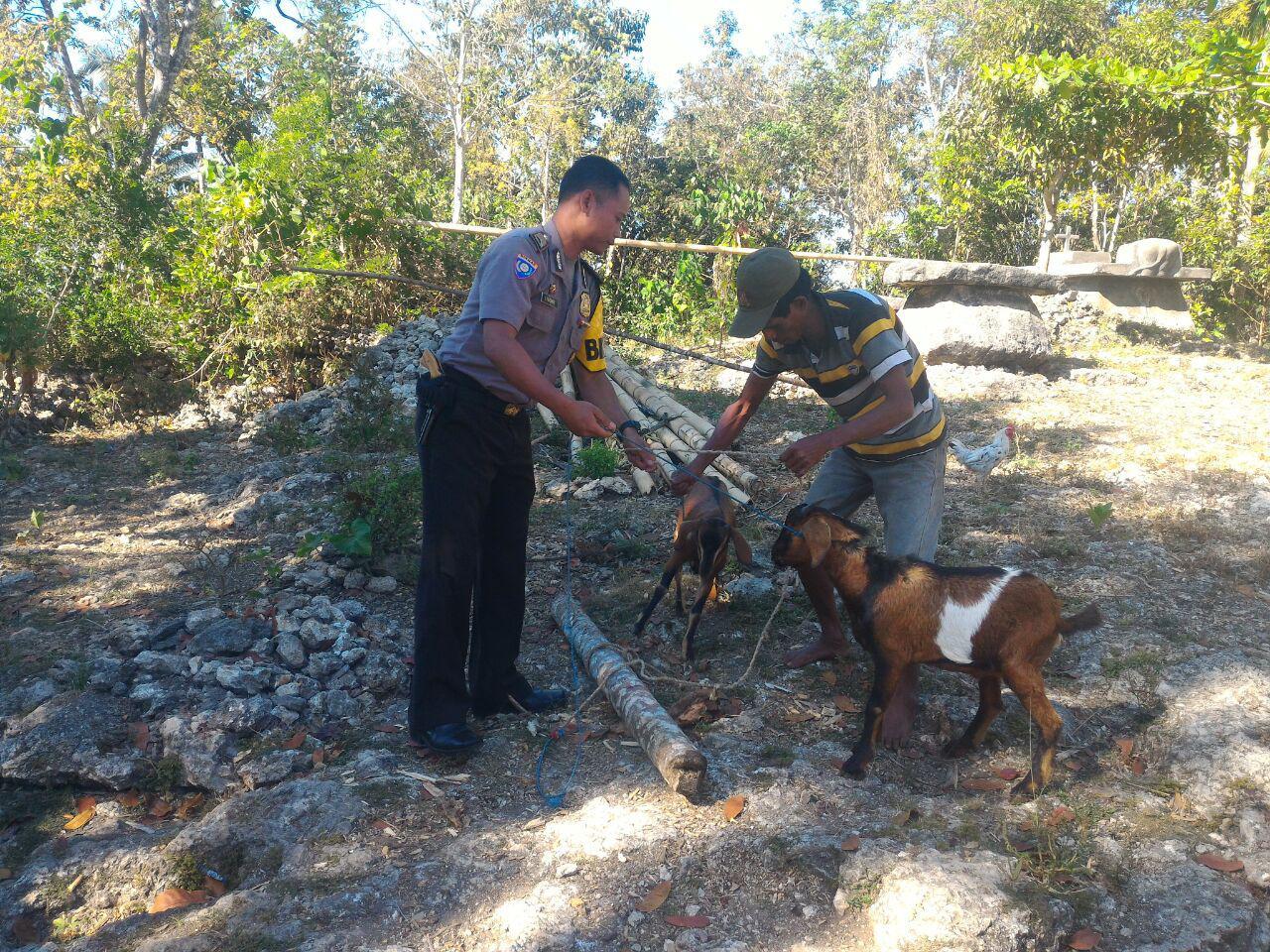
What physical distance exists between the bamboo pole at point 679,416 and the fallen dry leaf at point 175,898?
3622 mm

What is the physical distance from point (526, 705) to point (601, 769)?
0.62 meters

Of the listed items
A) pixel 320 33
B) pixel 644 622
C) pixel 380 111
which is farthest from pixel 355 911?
pixel 320 33

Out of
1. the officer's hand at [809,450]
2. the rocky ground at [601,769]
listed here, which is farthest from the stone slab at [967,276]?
the officer's hand at [809,450]

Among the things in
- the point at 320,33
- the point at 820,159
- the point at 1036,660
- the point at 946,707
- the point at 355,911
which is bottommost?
the point at 355,911

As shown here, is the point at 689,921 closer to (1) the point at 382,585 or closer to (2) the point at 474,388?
(2) the point at 474,388

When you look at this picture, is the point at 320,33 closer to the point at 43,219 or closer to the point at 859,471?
the point at 43,219

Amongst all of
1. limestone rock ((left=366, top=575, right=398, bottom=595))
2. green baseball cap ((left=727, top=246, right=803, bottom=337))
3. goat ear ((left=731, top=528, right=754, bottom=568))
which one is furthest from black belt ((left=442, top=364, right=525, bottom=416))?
limestone rock ((left=366, top=575, right=398, bottom=595))

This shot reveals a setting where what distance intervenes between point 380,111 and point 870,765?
1005 inches

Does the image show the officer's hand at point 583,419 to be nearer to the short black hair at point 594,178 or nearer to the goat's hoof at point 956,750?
the short black hair at point 594,178

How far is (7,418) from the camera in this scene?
923 cm

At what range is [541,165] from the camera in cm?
2034

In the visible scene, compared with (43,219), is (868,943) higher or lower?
lower

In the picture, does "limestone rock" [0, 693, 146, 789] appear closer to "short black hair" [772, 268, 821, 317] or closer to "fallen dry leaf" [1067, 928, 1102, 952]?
"short black hair" [772, 268, 821, 317]

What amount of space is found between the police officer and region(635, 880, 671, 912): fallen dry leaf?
1.08 m
